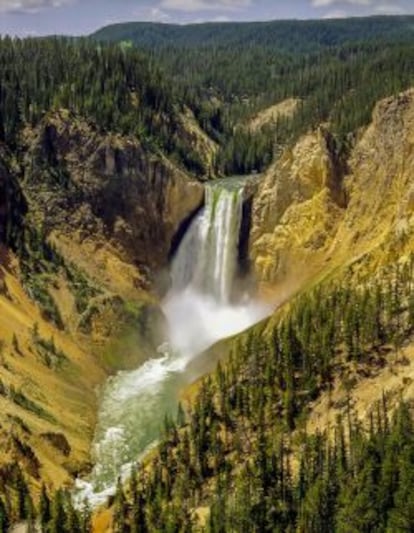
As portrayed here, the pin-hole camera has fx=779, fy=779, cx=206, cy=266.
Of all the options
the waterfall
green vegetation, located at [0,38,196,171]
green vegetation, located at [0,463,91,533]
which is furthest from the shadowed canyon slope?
green vegetation, located at [0,463,91,533]

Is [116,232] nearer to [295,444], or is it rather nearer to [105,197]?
[105,197]

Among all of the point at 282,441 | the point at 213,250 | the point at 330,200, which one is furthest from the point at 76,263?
the point at 282,441

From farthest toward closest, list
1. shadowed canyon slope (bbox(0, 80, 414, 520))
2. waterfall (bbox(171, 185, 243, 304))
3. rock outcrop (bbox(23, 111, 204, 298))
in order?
1. waterfall (bbox(171, 185, 243, 304))
2. rock outcrop (bbox(23, 111, 204, 298))
3. shadowed canyon slope (bbox(0, 80, 414, 520))

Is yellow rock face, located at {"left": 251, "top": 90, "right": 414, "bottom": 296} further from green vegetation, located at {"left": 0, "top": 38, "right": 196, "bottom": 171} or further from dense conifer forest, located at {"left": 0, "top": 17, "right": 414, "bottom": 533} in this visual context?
green vegetation, located at {"left": 0, "top": 38, "right": 196, "bottom": 171}

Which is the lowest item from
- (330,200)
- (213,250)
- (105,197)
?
(330,200)

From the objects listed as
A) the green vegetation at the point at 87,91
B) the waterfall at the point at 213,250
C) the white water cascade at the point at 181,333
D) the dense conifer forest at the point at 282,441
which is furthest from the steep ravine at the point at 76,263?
the green vegetation at the point at 87,91

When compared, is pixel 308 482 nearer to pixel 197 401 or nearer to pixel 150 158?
pixel 197 401

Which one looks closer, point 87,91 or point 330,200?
point 330,200

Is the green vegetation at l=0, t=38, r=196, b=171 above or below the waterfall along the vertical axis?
above
